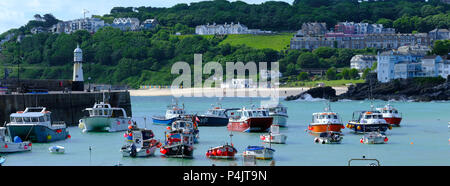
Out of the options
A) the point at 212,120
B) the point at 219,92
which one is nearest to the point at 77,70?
the point at 212,120

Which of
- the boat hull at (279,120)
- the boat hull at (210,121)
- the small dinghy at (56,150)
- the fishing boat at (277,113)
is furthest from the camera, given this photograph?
the boat hull at (210,121)

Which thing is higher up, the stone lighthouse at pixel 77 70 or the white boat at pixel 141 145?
the stone lighthouse at pixel 77 70

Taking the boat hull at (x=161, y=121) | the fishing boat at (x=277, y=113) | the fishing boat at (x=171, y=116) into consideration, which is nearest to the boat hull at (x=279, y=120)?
the fishing boat at (x=277, y=113)

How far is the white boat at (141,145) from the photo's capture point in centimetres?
3678

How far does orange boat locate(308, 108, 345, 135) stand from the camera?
49.9 m

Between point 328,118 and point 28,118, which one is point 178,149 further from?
point 328,118

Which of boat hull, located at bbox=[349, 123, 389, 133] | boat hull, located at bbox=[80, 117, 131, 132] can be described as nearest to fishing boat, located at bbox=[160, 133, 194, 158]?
boat hull, located at bbox=[80, 117, 131, 132]

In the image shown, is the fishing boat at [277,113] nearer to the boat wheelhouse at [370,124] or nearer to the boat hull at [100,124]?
the boat wheelhouse at [370,124]

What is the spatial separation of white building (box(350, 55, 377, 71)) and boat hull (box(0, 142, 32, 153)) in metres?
153

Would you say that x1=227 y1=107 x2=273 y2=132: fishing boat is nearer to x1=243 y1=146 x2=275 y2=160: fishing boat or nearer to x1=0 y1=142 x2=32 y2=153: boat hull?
x1=243 y1=146 x2=275 y2=160: fishing boat

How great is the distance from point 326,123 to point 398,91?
8397cm

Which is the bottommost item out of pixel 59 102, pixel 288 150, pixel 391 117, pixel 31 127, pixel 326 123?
pixel 391 117

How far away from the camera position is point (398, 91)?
131 m

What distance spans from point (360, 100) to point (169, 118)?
6956 cm
